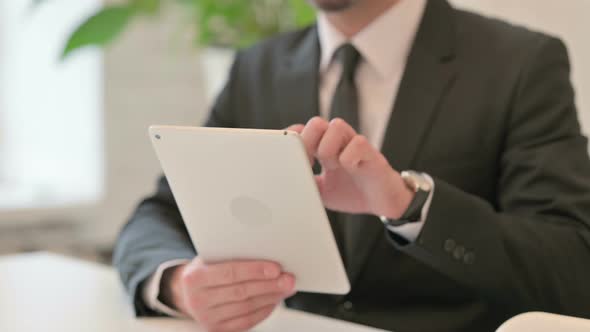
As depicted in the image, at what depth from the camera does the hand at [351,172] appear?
86cm

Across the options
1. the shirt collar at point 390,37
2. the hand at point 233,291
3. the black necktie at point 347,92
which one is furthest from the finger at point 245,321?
the shirt collar at point 390,37

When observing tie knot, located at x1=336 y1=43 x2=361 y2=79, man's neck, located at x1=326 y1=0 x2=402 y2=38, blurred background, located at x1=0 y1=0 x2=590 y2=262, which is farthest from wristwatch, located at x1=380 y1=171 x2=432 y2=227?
blurred background, located at x1=0 y1=0 x2=590 y2=262

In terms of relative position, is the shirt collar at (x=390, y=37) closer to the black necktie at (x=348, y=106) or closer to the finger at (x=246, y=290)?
the black necktie at (x=348, y=106)

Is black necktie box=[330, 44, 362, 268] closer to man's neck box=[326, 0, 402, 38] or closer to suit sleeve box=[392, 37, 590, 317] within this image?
man's neck box=[326, 0, 402, 38]

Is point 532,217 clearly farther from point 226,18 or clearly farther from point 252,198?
point 226,18

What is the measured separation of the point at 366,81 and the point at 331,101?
73 millimetres

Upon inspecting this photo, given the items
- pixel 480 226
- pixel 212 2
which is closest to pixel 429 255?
pixel 480 226

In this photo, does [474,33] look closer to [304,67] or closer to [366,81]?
[366,81]

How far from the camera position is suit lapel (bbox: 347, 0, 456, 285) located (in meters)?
1.22

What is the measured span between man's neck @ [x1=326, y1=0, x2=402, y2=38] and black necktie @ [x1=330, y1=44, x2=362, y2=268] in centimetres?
8

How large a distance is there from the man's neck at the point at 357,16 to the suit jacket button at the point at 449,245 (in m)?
0.57

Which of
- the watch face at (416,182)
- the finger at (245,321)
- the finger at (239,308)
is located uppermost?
the watch face at (416,182)

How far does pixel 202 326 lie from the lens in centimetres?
102

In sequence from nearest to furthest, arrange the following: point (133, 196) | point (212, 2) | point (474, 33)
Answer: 1. point (474, 33)
2. point (212, 2)
3. point (133, 196)
